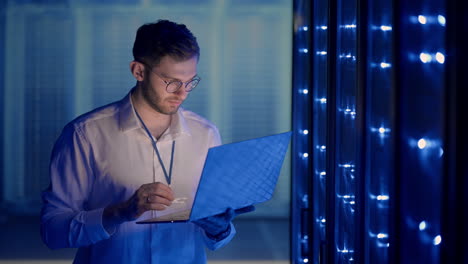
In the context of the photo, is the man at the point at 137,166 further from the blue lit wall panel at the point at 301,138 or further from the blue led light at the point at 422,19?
the blue led light at the point at 422,19

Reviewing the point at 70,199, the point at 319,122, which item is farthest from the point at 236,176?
the point at 319,122

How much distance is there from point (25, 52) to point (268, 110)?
293cm

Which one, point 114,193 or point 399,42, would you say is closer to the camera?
point 399,42

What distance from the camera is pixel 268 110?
265 inches

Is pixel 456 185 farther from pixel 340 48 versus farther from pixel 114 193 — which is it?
pixel 114 193

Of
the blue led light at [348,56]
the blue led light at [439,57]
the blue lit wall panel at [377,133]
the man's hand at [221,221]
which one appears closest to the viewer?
the blue led light at [439,57]

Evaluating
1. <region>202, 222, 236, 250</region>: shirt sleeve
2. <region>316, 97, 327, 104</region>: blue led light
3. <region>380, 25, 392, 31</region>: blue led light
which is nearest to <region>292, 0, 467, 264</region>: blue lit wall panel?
<region>380, 25, 392, 31</region>: blue led light

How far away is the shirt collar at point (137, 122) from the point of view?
2.04m

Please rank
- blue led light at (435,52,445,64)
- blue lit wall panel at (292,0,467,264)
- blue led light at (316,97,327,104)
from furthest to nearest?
1. blue led light at (316,97,327,104)
2. blue led light at (435,52,445,64)
3. blue lit wall panel at (292,0,467,264)

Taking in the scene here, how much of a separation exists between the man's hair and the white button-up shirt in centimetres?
22

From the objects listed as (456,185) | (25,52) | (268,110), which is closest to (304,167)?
(456,185)

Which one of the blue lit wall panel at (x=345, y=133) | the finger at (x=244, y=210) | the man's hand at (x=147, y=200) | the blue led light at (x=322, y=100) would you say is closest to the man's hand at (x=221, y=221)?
the finger at (x=244, y=210)

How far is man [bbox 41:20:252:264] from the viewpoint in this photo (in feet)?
6.12

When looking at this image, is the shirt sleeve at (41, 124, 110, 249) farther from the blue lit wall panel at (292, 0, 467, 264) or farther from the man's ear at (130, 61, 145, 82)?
the blue lit wall panel at (292, 0, 467, 264)
